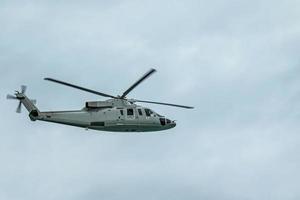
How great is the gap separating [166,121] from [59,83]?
18196 mm

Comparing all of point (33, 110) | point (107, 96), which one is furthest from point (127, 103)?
point (33, 110)

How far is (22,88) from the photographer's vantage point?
587 ft

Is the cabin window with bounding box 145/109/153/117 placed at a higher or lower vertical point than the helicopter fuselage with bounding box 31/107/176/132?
higher

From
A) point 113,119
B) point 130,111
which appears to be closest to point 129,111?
point 130,111

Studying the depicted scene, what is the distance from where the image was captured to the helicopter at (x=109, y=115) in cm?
17500

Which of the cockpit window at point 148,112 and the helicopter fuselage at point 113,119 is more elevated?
the cockpit window at point 148,112

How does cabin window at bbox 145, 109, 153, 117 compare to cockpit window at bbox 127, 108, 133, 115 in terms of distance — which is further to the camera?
cabin window at bbox 145, 109, 153, 117

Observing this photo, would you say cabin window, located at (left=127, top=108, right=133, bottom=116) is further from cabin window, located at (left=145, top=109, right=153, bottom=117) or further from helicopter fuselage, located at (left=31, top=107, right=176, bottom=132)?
cabin window, located at (left=145, top=109, right=153, bottom=117)

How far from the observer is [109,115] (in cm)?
17850

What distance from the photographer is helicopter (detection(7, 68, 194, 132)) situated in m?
175

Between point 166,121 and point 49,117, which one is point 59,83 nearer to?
point 49,117

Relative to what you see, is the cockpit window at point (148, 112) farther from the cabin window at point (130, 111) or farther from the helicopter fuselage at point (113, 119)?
the cabin window at point (130, 111)

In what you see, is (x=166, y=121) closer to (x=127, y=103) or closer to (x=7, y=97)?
(x=127, y=103)

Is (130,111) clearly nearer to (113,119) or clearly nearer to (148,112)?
(148,112)
